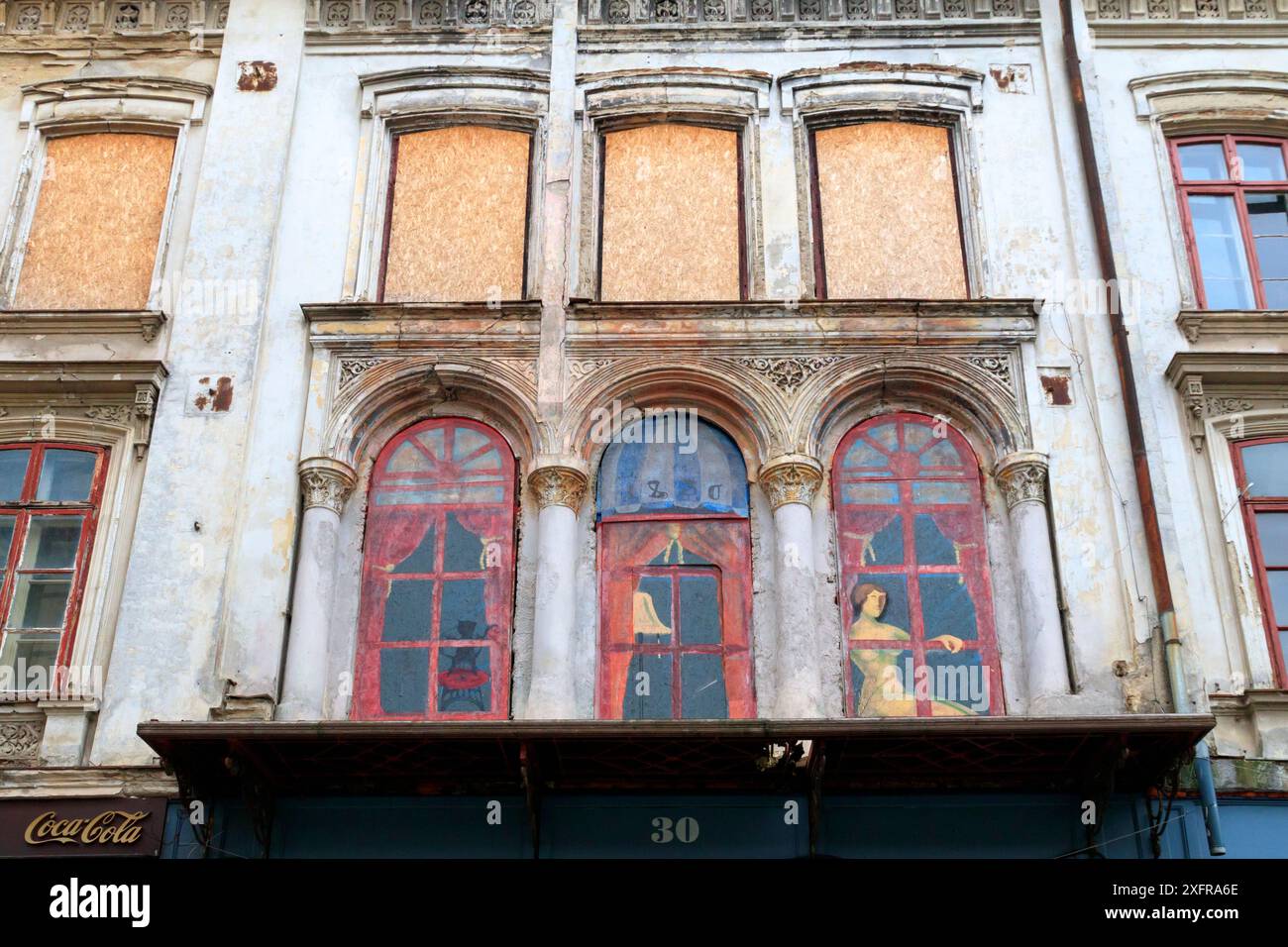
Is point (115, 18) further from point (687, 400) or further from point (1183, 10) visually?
point (1183, 10)

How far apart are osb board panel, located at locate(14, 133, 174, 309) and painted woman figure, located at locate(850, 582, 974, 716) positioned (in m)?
6.40

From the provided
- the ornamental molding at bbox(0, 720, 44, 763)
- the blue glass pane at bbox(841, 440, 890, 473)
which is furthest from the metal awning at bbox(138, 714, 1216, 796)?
the blue glass pane at bbox(841, 440, 890, 473)

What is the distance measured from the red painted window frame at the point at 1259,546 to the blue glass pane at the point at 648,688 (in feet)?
14.1

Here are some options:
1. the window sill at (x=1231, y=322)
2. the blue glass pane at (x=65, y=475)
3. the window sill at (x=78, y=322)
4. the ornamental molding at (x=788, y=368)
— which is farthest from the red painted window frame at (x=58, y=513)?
the window sill at (x=1231, y=322)

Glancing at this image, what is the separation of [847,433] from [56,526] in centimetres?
613

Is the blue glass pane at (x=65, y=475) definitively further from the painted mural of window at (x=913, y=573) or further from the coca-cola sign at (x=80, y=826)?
the painted mural of window at (x=913, y=573)

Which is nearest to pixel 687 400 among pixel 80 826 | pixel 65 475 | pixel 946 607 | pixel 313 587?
pixel 946 607

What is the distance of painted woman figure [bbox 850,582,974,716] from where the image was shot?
11.0 metres

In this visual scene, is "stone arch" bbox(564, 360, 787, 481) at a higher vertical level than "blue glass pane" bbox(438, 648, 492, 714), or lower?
higher

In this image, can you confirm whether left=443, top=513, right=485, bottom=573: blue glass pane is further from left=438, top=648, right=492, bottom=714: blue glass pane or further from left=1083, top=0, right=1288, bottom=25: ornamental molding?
left=1083, top=0, right=1288, bottom=25: ornamental molding

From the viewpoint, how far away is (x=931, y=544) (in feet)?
38.2

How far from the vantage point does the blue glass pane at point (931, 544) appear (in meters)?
11.6
